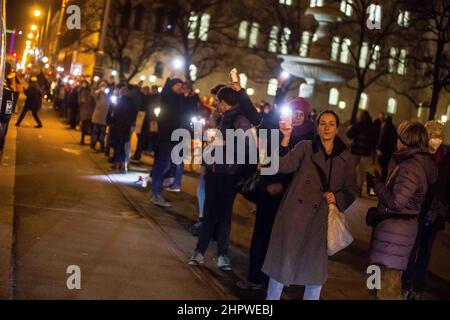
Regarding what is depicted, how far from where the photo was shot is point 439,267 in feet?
31.5

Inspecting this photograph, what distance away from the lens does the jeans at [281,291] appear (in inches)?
229

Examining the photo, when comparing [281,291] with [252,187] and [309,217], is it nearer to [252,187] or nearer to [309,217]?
[309,217]

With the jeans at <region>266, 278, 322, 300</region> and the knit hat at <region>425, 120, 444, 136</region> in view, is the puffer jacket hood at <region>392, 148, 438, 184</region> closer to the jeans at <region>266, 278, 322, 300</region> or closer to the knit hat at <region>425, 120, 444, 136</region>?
the jeans at <region>266, 278, 322, 300</region>

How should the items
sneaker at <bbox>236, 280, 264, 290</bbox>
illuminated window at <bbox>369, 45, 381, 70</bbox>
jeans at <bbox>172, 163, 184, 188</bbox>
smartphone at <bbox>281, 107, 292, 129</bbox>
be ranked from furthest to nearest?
illuminated window at <bbox>369, 45, 381, 70</bbox> → jeans at <bbox>172, 163, 184, 188</bbox> → sneaker at <bbox>236, 280, 264, 290</bbox> → smartphone at <bbox>281, 107, 292, 129</bbox>

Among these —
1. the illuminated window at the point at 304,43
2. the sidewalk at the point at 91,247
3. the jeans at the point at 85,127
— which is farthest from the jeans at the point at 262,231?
the illuminated window at the point at 304,43

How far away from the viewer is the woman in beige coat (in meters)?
5.67

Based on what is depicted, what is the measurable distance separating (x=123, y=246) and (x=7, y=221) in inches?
53.8

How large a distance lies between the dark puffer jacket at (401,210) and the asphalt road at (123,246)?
1.43 metres

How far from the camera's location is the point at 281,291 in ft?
19.6

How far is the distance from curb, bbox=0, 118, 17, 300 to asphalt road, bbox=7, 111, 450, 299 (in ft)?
0.30

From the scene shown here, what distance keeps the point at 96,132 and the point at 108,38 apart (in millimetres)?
38004

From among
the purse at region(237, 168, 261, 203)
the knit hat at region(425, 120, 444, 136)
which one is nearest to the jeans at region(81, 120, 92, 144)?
the purse at region(237, 168, 261, 203)

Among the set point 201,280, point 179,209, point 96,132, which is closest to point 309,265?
point 201,280
